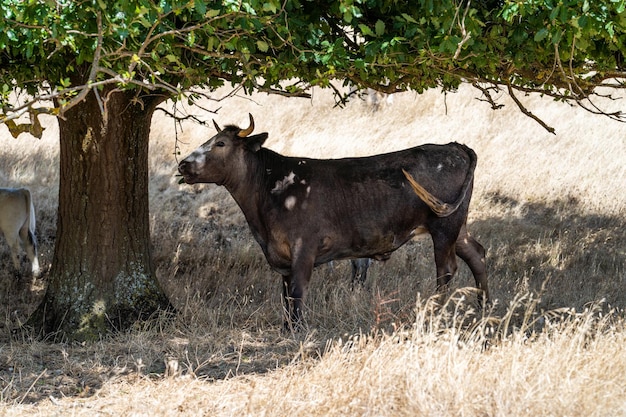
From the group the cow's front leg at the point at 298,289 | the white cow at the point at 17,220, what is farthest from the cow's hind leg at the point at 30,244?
the cow's front leg at the point at 298,289

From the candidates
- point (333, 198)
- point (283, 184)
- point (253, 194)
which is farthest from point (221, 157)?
point (333, 198)

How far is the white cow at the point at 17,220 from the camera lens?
1220cm

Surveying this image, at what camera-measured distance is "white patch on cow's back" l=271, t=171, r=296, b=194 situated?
29.8 feet

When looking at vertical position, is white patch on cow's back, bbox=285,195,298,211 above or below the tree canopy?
below

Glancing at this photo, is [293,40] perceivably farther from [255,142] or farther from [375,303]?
[375,303]

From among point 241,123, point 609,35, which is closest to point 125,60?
point 609,35

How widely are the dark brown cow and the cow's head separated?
0.04ft

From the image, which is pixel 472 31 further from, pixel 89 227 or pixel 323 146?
pixel 323 146

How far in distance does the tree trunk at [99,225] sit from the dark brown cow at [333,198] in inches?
25.8

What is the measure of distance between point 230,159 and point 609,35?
424cm

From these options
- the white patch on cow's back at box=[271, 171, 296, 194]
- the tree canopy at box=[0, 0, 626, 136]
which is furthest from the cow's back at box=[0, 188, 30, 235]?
the white patch on cow's back at box=[271, 171, 296, 194]

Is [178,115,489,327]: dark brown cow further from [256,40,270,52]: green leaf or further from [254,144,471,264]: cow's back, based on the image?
[256,40,270,52]: green leaf

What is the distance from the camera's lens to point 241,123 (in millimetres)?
19781

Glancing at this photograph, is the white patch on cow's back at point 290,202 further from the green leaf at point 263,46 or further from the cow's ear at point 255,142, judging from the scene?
the green leaf at point 263,46
